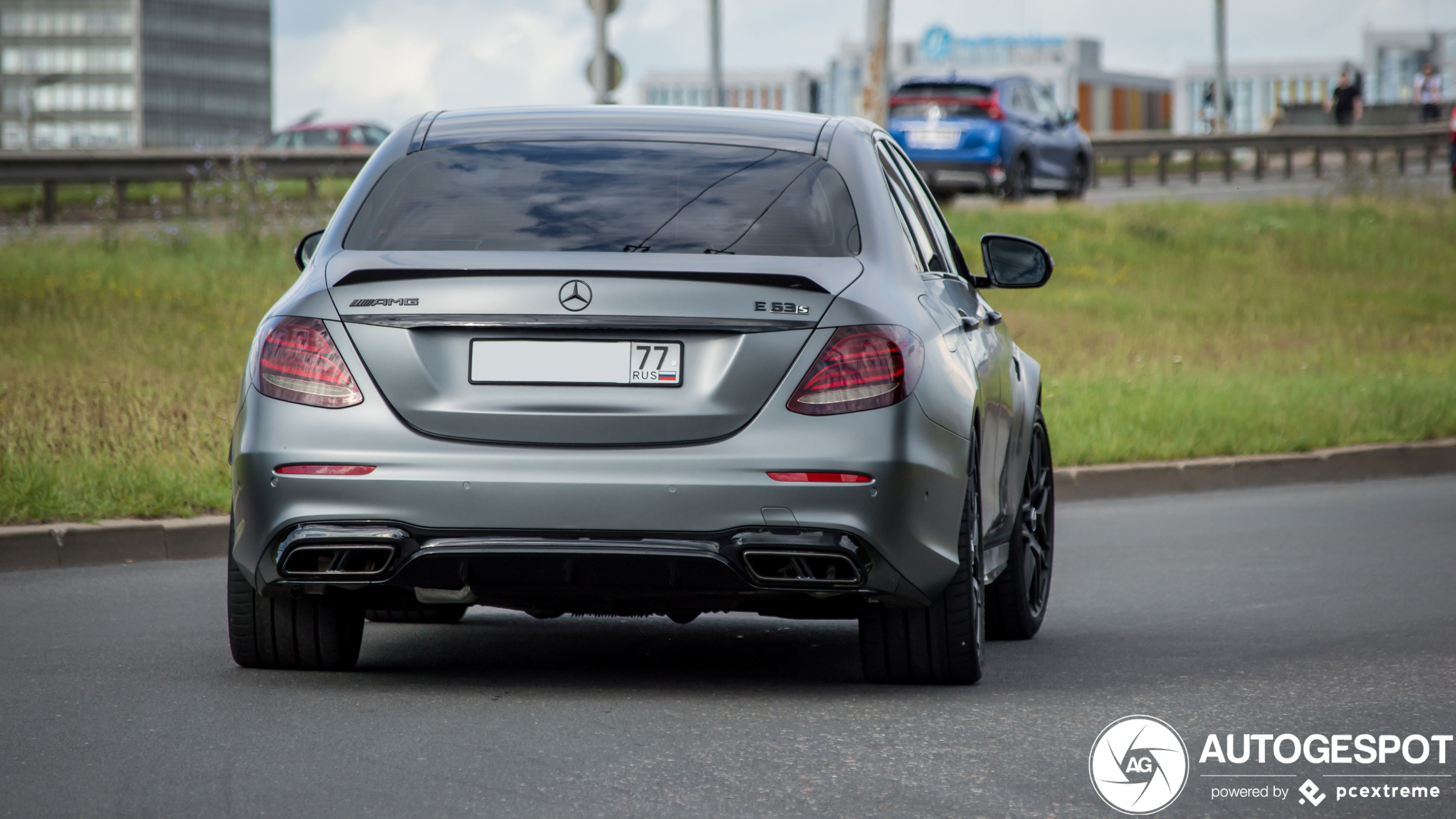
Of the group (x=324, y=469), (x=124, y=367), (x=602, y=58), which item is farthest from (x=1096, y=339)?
(x=324, y=469)

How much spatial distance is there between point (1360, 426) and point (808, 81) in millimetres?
187876

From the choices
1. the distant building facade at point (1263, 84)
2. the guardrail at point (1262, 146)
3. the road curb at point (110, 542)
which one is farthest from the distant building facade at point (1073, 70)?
the road curb at point (110, 542)

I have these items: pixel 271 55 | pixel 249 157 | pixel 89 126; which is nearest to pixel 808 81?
pixel 271 55

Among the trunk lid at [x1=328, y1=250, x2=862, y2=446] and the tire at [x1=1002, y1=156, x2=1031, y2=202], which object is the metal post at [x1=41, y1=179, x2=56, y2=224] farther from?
the trunk lid at [x1=328, y1=250, x2=862, y2=446]

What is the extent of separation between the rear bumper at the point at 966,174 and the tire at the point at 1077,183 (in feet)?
9.53

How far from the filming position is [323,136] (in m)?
42.8

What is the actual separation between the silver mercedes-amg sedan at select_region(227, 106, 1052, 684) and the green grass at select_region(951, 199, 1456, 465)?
758 cm

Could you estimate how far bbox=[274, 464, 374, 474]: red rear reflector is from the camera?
5262mm

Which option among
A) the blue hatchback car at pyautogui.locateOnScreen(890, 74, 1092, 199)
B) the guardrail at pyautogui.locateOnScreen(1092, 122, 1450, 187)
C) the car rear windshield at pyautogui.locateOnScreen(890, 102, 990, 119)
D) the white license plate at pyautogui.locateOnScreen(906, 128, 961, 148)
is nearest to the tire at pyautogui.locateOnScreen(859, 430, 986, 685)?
the blue hatchback car at pyautogui.locateOnScreen(890, 74, 1092, 199)

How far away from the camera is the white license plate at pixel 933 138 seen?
27.9 m

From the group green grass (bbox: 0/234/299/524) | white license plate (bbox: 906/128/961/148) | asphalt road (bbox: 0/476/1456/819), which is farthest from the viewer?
white license plate (bbox: 906/128/961/148)

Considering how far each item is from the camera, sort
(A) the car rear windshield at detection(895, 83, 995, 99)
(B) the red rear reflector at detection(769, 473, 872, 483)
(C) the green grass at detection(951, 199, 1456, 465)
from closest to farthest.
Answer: (B) the red rear reflector at detection(769, 473, 872, 483) < (C) the green grass at detection(951, 199, 1456, 465) < (A) the car rear windshield at detection(895, 83, 995, 99)

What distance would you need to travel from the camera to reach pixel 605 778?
4.65m

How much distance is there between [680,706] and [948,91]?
23802mm
